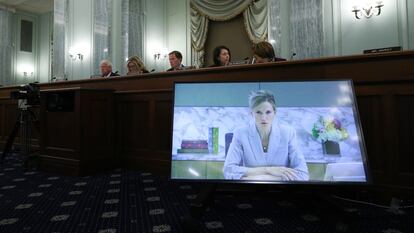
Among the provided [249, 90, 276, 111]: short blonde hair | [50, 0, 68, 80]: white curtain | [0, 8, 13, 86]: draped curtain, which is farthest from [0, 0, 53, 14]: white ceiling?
[249, 90, 276, 111]: short blonde hair

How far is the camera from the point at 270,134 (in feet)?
5.44

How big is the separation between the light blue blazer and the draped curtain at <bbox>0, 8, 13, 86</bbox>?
9.91 meters

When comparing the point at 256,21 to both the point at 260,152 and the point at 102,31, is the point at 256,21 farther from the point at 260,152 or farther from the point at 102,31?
the point at 260,152

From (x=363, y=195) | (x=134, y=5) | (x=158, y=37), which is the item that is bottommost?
(x=363, y=195)

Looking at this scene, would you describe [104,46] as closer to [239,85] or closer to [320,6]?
[320,6]

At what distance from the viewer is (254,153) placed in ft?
5.39

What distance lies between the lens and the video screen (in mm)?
1595

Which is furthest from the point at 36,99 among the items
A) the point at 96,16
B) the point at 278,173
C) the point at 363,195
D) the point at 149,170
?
the point at 96,16

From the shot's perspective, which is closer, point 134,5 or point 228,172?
point 228,172

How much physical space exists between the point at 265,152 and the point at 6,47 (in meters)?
10.3

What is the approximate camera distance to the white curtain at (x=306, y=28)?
4.72 metres

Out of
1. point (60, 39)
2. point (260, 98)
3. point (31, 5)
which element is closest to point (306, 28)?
point (260, 98)

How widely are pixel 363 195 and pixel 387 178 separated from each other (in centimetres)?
19

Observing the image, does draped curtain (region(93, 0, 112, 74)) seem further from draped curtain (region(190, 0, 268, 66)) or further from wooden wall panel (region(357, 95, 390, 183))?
wooden wall panel (region(357, 95, 390, 183))
